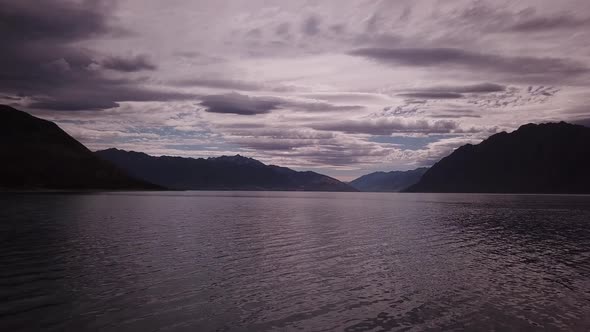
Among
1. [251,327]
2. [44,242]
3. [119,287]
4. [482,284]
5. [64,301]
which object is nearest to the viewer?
[251,327]

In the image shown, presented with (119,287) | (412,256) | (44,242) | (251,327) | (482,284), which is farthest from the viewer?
(44,242)

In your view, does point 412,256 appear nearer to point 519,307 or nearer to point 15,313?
point 519,307

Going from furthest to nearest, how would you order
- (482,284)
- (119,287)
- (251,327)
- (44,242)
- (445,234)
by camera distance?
1. (445,234)
2. (44,242)
3. (482,284)
4. (119,287)
5. (251,327)

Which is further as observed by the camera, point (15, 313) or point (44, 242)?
point (44, 242)

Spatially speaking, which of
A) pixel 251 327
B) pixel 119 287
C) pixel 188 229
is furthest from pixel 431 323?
pixel 188 229

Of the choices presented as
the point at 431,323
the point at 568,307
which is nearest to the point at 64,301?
the point at 431,323

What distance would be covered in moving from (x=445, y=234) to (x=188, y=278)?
1842 inches

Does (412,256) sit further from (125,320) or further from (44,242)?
(44,242)

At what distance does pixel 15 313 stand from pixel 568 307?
32.8 metres

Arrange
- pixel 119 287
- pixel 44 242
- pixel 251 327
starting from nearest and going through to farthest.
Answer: pixel 251 327
pixel 119 287
pixel 44 242

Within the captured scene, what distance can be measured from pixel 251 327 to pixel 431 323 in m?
9.95

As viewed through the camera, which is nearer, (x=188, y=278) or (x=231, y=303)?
(x=231, y=303)

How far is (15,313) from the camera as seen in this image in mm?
22875

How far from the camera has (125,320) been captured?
73.2 feet
